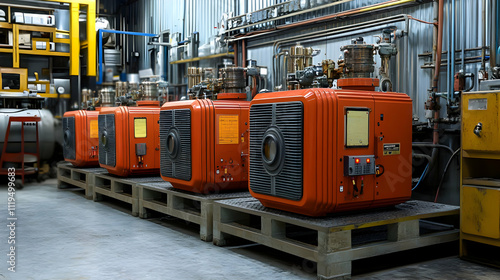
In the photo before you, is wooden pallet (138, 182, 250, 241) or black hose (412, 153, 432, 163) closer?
wooden pallet (138, 182, 250, 241)

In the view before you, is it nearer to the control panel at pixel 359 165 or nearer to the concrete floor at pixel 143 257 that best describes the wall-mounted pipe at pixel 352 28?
the control panel at pixel 359 165

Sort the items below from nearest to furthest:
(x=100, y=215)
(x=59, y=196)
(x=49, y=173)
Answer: (x=100, y=215)
(x=59, y=196)
(x=49, y=173)

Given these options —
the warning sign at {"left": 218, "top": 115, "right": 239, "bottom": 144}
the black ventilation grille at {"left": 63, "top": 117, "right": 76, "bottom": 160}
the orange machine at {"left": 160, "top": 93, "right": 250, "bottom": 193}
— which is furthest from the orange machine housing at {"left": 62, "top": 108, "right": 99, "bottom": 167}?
the warning sign at {"left": 218, "top": 115, "right": 239, "bottom": 144}

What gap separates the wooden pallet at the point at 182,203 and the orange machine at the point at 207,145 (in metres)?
0.13

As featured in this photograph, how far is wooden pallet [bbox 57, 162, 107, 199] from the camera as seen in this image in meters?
7.54

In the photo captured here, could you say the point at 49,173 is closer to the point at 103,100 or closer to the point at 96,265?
the point at 103,100

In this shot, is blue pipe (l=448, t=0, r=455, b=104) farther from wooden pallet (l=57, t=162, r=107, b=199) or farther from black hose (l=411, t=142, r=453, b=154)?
wooden pallet (l=57, t=162, r=107, b=199)

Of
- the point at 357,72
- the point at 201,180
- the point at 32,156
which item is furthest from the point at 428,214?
the point at 32,156

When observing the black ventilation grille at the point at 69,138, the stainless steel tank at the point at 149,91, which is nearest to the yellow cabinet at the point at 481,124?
the stainless steel tank at the point at 149,91

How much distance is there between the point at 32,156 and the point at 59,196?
6.88 ft

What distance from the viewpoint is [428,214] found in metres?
4.01

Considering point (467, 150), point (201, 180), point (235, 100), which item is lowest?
point (201, 180)

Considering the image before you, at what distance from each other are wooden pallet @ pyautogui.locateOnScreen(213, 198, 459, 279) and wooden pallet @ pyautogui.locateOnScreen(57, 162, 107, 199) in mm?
3622

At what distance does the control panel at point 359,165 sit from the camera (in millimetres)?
3639
